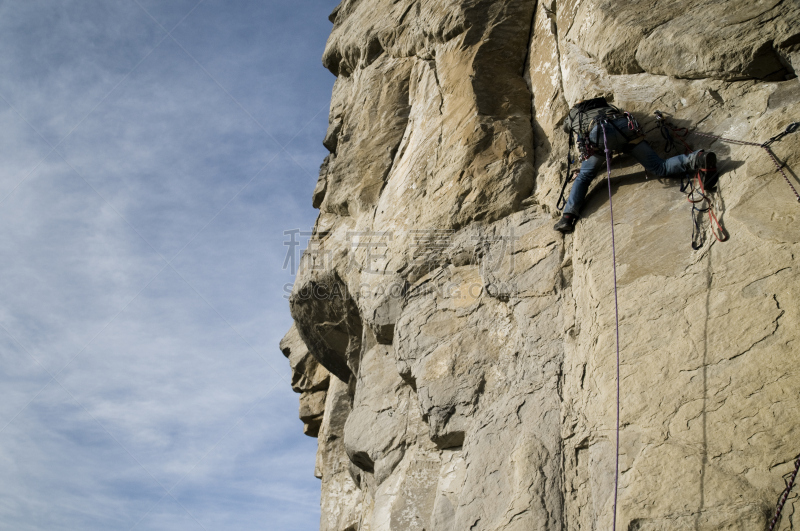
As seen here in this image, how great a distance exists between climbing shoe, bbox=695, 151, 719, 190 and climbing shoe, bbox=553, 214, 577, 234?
3.90 ft

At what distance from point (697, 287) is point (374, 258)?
4.23 m

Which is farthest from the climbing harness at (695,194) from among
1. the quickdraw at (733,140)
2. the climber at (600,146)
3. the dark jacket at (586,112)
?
the dark jacket at (586,112)

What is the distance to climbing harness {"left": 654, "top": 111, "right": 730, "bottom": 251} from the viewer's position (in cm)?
490

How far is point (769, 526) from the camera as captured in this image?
3.72 meters

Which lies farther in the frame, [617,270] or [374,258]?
[374,258]

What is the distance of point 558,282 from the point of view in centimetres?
601

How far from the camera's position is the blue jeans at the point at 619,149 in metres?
5.35

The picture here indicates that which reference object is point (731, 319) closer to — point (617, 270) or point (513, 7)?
point (617, 270)

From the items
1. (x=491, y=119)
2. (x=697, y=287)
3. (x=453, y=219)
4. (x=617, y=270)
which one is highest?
(x=491, y=119)

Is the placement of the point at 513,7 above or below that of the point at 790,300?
above

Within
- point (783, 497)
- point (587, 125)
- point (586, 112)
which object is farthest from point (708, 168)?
point (783, 497)

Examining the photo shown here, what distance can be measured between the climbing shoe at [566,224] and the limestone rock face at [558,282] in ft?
0.41

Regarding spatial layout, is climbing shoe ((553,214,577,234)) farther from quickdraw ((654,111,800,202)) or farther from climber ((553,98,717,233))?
quickdraw ((654,111,800,202))

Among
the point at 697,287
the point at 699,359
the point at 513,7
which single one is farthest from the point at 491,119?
the point at 699,359
